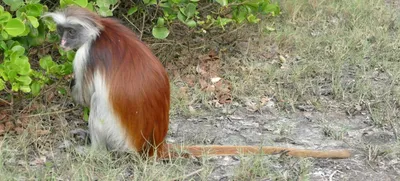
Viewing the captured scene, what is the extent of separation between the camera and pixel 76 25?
3.75 metres

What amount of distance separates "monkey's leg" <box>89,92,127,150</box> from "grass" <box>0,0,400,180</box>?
92mm

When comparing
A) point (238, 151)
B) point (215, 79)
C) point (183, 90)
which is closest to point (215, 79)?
point (215, 79)

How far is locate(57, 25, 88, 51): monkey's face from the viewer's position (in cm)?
378

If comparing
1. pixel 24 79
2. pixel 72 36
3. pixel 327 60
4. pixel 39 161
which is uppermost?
pixel 72 36

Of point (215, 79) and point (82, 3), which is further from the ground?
point (82, 3)

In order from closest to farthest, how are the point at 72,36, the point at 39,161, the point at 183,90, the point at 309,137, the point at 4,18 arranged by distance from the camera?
the point at 4,18
the point at 72,36
the point at 39,161
the point at 309,137
the point at 183,90

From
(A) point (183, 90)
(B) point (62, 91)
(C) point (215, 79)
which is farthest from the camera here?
(C) point (215, 79)

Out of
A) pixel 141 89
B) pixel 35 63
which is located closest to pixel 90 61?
pixel 141 89

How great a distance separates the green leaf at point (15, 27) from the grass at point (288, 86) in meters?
0.80

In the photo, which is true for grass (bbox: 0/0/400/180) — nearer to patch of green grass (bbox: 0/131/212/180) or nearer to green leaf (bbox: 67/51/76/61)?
patch of green grass (bbox: 0/131/212/180)

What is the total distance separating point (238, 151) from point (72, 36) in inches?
52.9

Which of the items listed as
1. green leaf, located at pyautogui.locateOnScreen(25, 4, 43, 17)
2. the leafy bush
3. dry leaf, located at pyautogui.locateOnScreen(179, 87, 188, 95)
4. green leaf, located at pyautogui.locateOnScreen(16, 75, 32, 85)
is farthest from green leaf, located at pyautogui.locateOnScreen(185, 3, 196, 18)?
green leaf, located at pyautogui.locateOnScreen(16, 75, 32, 85)

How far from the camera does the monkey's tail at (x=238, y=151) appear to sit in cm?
401

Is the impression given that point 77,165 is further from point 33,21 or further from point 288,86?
point 288,86
